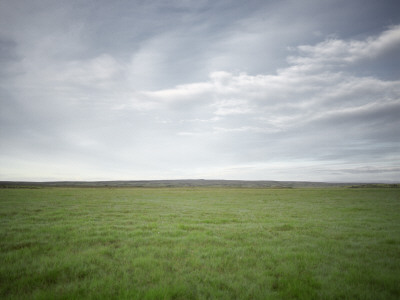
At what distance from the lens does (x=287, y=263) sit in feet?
22.6

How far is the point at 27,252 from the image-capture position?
24.8 ft

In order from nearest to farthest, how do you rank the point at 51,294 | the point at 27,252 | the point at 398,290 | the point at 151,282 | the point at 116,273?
1. the point at 51,294
2. the point at 398,290
3. the point at 151,282
4. the point at 116,273
5. the point at 27,252

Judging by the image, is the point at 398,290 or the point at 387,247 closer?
the point at 398,290

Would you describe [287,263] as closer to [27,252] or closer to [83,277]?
[83,277]

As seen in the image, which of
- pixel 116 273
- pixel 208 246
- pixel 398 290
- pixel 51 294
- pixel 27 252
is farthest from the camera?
pixel 208 246

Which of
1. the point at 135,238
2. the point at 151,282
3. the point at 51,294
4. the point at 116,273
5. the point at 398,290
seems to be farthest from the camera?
the point at 135,238

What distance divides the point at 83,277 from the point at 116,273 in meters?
0.90

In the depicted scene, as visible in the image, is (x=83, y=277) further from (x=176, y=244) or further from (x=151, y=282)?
(x=176, y=244)

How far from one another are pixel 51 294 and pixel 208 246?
546cm

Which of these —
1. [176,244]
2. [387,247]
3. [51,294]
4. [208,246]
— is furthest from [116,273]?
[387,247]

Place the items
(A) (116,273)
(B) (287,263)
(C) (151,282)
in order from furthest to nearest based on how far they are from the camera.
Result: (B) (287,263), (A) (116,273), (C) (151,282)

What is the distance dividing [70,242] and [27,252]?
1576 mm

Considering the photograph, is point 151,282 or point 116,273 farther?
point 116,273

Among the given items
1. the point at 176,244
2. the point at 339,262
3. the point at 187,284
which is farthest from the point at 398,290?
the point at 176,244
